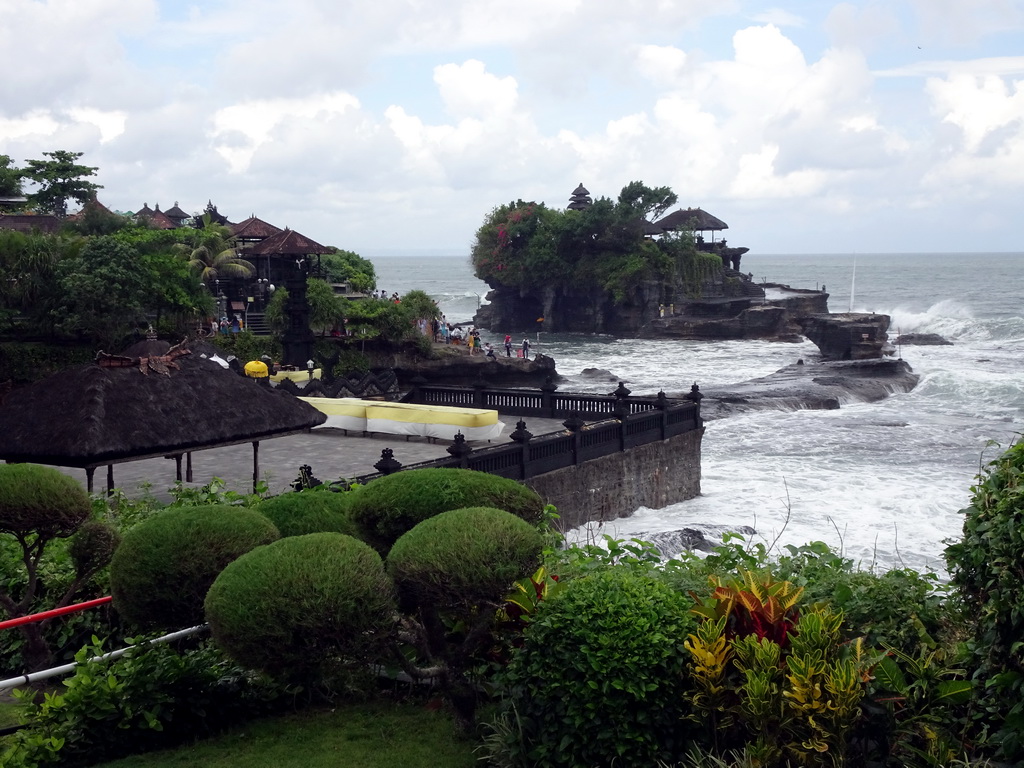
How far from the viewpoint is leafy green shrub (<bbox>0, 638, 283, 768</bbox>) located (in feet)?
22.7

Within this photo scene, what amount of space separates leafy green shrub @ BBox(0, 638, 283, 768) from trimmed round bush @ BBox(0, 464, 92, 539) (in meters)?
1.30

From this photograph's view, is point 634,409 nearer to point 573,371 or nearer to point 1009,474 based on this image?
point 1009,474

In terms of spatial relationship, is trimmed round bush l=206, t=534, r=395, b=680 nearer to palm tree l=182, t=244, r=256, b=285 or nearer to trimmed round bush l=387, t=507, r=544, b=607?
trimmed round bush l=387, t=507, r=544, b=607

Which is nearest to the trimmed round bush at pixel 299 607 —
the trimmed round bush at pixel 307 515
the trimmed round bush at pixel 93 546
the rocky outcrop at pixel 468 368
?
the trimmed round bush at pixel 307 515

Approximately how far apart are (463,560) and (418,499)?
61.4 inches

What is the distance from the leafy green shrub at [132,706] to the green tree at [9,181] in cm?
5514

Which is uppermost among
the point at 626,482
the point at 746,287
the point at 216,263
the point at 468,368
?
the point at 746,287

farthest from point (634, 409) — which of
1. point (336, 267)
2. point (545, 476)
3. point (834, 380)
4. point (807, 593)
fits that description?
point (336, 267)

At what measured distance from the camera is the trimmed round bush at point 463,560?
6465mm

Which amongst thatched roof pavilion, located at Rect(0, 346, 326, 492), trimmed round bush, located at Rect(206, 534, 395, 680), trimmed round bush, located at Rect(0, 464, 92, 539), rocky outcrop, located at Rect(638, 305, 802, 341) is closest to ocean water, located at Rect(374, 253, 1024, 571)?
rocky outcrop, located at Rect(638, 305, 802, 341)

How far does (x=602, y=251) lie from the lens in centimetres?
8138

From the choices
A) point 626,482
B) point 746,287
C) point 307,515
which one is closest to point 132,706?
point 307,515

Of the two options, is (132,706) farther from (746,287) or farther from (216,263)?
(746,287)

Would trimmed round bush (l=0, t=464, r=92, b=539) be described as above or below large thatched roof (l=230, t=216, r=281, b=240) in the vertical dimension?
below
